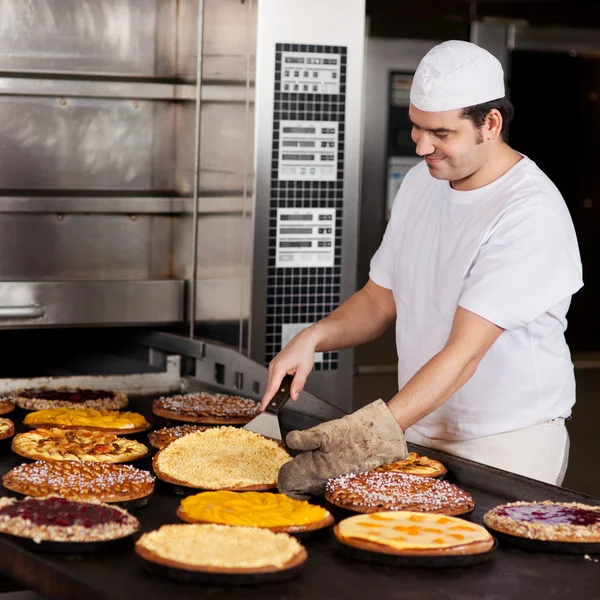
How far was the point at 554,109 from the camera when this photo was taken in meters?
5.78

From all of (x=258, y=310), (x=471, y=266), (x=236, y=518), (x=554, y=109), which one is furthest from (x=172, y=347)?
(x=554, y=109)

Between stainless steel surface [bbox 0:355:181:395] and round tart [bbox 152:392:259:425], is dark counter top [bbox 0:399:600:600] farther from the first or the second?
stainless steel surface [bbox 0:355:181:395]

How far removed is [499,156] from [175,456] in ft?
3.51

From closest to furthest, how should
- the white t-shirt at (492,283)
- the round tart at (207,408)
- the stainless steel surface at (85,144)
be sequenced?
the white t-shirt at (492,283)
the round tart at (207,408)
the stainless steel surface at (85,144)

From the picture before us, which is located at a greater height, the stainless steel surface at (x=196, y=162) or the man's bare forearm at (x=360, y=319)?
the stainless steel surface at (x=196, y=162)

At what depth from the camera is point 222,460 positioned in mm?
2674

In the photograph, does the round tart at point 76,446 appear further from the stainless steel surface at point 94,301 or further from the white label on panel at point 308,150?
the white label on panel at point 308,150

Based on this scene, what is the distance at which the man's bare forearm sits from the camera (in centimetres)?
299

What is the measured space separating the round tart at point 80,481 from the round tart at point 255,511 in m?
0.15

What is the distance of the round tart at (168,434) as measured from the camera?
2877 mm

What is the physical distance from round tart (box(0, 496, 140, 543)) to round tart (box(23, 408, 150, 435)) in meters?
0.91

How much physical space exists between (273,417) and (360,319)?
474 mm

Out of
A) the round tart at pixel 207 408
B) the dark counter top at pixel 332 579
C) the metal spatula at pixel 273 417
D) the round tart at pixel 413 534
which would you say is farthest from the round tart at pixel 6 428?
the round tart at pixel 413 534

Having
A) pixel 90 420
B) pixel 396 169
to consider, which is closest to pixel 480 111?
pixel 90 420
